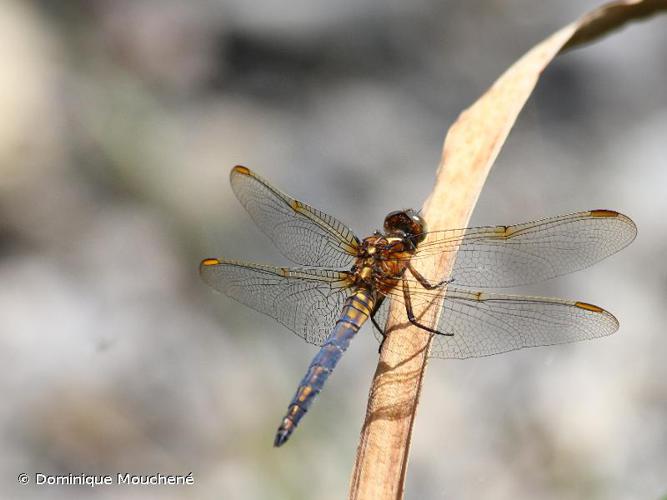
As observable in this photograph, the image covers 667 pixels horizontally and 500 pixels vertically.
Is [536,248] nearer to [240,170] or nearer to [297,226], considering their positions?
[297,226]

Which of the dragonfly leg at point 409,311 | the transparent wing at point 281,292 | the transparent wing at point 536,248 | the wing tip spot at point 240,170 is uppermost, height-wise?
the wing tip spot at point 240,170

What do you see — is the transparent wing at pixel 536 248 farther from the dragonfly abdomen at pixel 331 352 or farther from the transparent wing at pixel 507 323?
the dragonfly abdomen at pixel 331 352

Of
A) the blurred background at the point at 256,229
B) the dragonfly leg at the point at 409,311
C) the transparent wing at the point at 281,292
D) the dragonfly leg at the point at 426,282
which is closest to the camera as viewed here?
the dragonfly leg at the point at 409,311

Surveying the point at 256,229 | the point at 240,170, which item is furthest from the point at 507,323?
the point at 256,229

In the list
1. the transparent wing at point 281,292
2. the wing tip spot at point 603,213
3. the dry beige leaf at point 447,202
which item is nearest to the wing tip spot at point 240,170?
the transparent wing at point 281,292

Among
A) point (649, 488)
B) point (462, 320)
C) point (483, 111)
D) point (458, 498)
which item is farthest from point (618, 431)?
point (483, 111)

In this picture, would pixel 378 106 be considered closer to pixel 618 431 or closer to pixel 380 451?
pixel 618 431

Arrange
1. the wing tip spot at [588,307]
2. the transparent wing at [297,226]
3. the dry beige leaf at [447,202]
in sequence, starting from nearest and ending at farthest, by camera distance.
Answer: the dry beige leaf at [447,202], the wing tip spot at [588,307], the transparent wing at [297,226]
